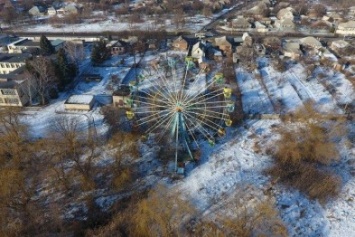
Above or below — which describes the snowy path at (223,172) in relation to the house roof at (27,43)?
below

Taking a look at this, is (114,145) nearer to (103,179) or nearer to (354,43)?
(103,179)

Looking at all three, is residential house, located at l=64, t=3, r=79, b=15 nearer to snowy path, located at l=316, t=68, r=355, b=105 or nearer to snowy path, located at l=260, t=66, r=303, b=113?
snowy path, located at l=260, t=66, r=303, b=113

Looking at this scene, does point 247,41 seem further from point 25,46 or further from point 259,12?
point 25,46

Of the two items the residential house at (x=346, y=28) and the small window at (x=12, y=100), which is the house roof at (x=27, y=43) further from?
the residential house at (x=346, y=28)

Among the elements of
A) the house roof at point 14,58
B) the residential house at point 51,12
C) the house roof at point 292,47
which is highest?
the residential house at point 51,12

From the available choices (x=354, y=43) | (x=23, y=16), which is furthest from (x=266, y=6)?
(x=23, y=16)

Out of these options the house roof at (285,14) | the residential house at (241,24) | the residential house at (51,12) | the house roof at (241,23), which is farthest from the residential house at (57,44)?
the house roof at (285,14)
